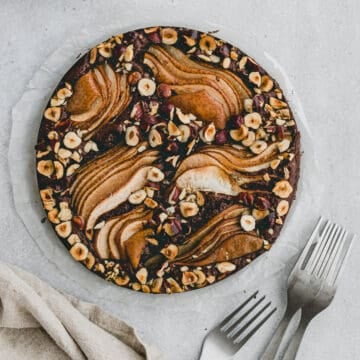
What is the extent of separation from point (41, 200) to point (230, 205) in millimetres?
554

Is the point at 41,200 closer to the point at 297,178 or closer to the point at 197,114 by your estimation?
the point at 197,114

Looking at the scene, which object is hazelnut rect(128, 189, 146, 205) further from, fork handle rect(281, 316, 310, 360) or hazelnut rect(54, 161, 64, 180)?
fork handle rect(281, 316, 310, 360)

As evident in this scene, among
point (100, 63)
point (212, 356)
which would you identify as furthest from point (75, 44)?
point (212, 356)

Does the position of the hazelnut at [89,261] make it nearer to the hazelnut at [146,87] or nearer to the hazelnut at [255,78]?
the hazelnut at [146,87]

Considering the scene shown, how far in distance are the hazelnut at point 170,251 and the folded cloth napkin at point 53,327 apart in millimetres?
241

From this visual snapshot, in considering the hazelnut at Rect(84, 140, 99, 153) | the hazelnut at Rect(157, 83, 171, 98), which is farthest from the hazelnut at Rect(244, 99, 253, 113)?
the hazelnut at Rect(84, 140, 99, 153)

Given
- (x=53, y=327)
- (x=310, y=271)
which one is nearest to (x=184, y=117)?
(x=310, y=271)

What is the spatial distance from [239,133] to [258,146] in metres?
0.07

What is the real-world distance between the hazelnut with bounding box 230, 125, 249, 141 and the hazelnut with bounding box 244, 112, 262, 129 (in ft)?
0.06

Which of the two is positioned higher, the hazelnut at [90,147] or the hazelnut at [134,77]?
the hazelnut at [134,77]

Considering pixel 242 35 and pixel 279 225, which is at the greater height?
pixel 242 35

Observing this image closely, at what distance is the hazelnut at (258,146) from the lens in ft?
7.14

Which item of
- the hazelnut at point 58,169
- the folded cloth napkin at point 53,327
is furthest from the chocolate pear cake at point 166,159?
the folded cloth napkin at point 53,327

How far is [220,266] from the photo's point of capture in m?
2.17
